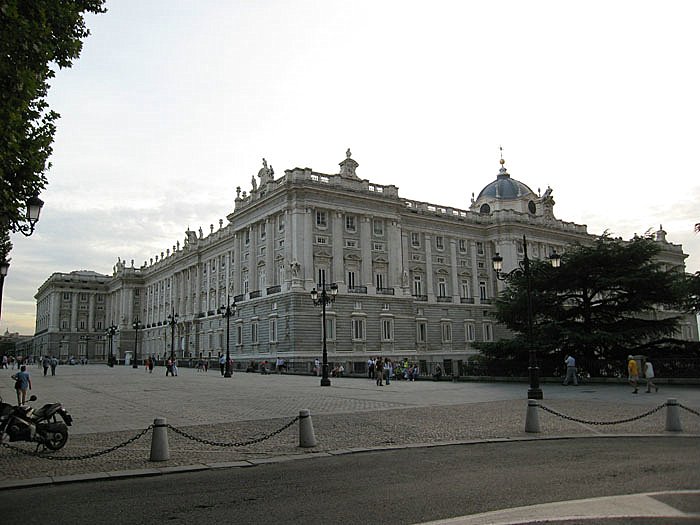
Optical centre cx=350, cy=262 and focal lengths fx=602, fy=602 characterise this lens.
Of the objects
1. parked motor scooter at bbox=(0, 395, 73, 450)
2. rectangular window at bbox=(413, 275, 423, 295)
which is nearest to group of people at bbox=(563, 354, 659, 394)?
parked motor scooter at bbox=(0, 395, 73, 450)

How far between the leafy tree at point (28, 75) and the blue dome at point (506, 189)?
2698 inches

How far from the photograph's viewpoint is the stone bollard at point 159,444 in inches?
434

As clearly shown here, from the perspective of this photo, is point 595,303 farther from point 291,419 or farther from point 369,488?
point 369,488

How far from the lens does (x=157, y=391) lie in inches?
1133

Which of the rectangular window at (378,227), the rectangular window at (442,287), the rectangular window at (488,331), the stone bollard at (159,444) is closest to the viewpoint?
the stone bollard at (159,444)

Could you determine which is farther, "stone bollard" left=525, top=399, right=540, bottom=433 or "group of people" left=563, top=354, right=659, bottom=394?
"group of people" left=563, top=354, right=659, bottom=394

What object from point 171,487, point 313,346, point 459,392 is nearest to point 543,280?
point 459,392

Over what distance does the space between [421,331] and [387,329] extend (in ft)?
21.6

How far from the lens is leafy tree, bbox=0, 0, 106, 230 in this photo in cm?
1108

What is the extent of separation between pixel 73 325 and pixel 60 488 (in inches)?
4957

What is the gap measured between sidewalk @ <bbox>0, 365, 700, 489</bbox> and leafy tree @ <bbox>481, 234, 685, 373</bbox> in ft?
25.1

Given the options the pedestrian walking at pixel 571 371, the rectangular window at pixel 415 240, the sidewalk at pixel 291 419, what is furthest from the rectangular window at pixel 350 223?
the sidewalk at pixel 291 419

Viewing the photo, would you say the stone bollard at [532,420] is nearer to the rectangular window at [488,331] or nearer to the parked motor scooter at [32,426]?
the parked motor scooter at [32,426]

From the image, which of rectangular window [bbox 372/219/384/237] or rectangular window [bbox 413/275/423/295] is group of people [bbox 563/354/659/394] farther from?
rectangular window [bbox 413/275/423/295]
